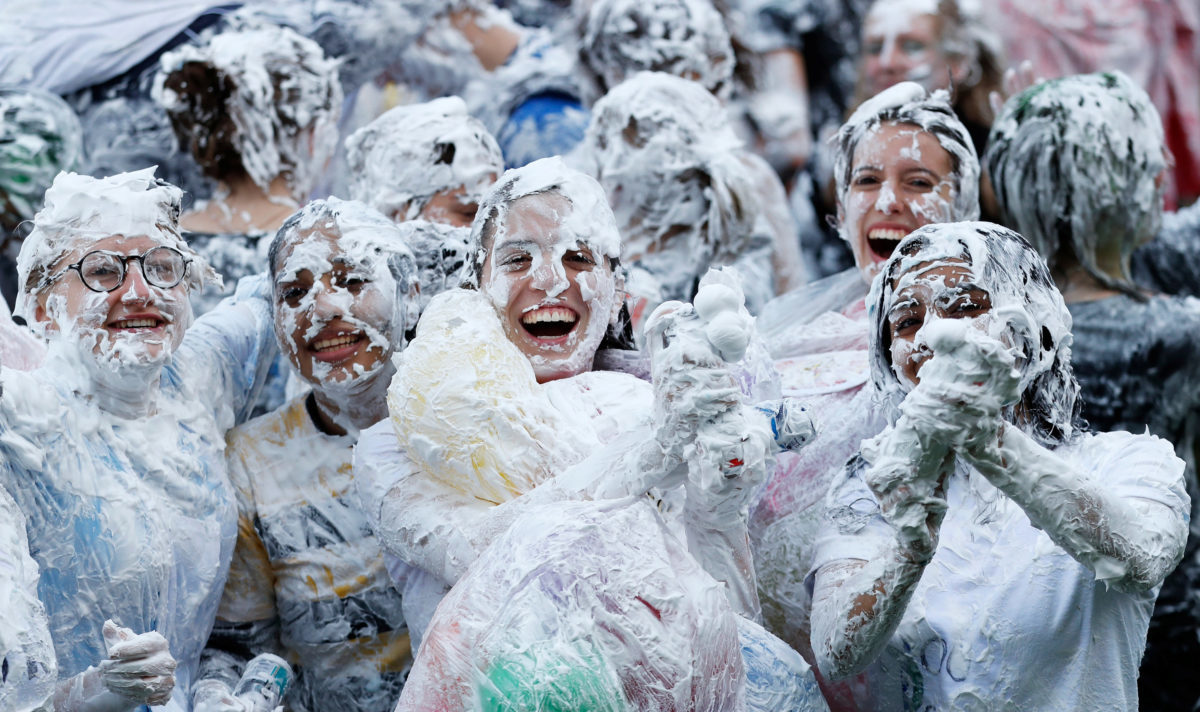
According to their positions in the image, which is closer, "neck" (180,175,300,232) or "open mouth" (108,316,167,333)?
"open mouth" (108,316,167,333)

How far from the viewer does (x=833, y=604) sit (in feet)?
10.8

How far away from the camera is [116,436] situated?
3.65 metres

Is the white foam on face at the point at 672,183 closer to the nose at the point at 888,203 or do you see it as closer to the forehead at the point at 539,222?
the nose at the point at 888,203

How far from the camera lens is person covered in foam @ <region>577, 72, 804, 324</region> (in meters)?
5.11

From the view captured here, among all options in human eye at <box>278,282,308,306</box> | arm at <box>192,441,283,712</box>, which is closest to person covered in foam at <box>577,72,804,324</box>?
human eye at <box>278,282,308,306</box>

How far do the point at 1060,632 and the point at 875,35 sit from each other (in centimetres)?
416

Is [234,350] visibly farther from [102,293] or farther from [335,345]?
[102,293]

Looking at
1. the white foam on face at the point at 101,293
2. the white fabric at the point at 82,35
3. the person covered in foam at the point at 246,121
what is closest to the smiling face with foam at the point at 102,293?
the white foam on face at the point at 101,293

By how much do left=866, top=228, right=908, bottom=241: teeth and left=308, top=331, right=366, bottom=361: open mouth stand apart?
1349 mm

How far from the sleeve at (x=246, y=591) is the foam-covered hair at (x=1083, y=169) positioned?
Result: 8.01 feet

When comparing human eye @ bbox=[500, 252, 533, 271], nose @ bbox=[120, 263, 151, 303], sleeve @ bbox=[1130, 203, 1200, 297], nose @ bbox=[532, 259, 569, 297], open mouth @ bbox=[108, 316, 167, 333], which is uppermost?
nose @ bbox=[120, 263, 151, 303]

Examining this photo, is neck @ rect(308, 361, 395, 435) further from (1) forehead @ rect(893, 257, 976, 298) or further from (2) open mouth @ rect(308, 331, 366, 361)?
(1) forehead @ rect(893, 257, 976, 298)

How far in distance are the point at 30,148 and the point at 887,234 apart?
268 cm

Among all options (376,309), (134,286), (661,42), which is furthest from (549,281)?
(661,42)
